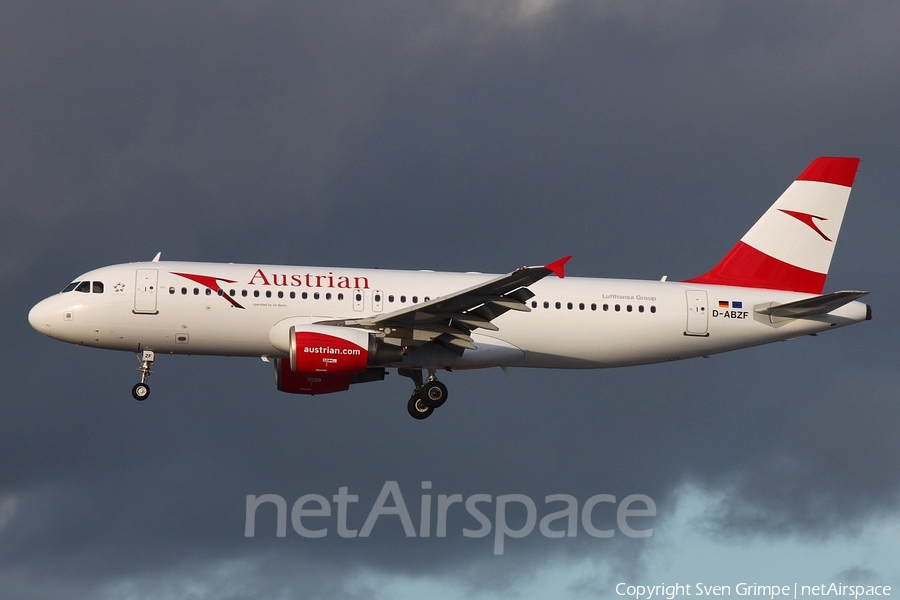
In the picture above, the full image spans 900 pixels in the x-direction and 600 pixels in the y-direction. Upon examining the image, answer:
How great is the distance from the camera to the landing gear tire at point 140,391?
42.9 m

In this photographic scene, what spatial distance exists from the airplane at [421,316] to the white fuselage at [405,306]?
0.05 meters

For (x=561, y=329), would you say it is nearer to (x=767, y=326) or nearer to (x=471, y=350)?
(x=471, y=350)

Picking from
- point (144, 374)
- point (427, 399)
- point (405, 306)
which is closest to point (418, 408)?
point (427, 399)

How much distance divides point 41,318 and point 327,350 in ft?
31.5

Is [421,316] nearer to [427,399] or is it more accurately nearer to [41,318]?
[427,399]

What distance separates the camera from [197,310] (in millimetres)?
41875

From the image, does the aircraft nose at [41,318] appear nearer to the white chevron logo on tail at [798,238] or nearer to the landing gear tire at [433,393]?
the landing gear tire at [433,393]

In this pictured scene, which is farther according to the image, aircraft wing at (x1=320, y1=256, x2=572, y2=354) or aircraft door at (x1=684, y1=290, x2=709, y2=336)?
aircraft door at (x1=684, y1=290, x2=709, y2=336)

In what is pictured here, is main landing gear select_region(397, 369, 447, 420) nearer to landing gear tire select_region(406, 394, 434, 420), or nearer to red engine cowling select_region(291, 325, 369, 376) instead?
landing gear tire select_region(406, 394, 434, 420)

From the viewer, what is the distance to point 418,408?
4369 centimetres

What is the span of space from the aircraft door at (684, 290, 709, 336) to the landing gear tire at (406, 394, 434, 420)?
928 centimetres

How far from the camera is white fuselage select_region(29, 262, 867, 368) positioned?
4206 cm

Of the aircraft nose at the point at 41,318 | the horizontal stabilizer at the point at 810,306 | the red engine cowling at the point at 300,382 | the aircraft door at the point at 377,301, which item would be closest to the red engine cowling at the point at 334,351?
the aircraft door at the point at 377,301

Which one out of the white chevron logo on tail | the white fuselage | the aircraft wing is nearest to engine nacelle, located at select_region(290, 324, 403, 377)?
the aircraft wing
